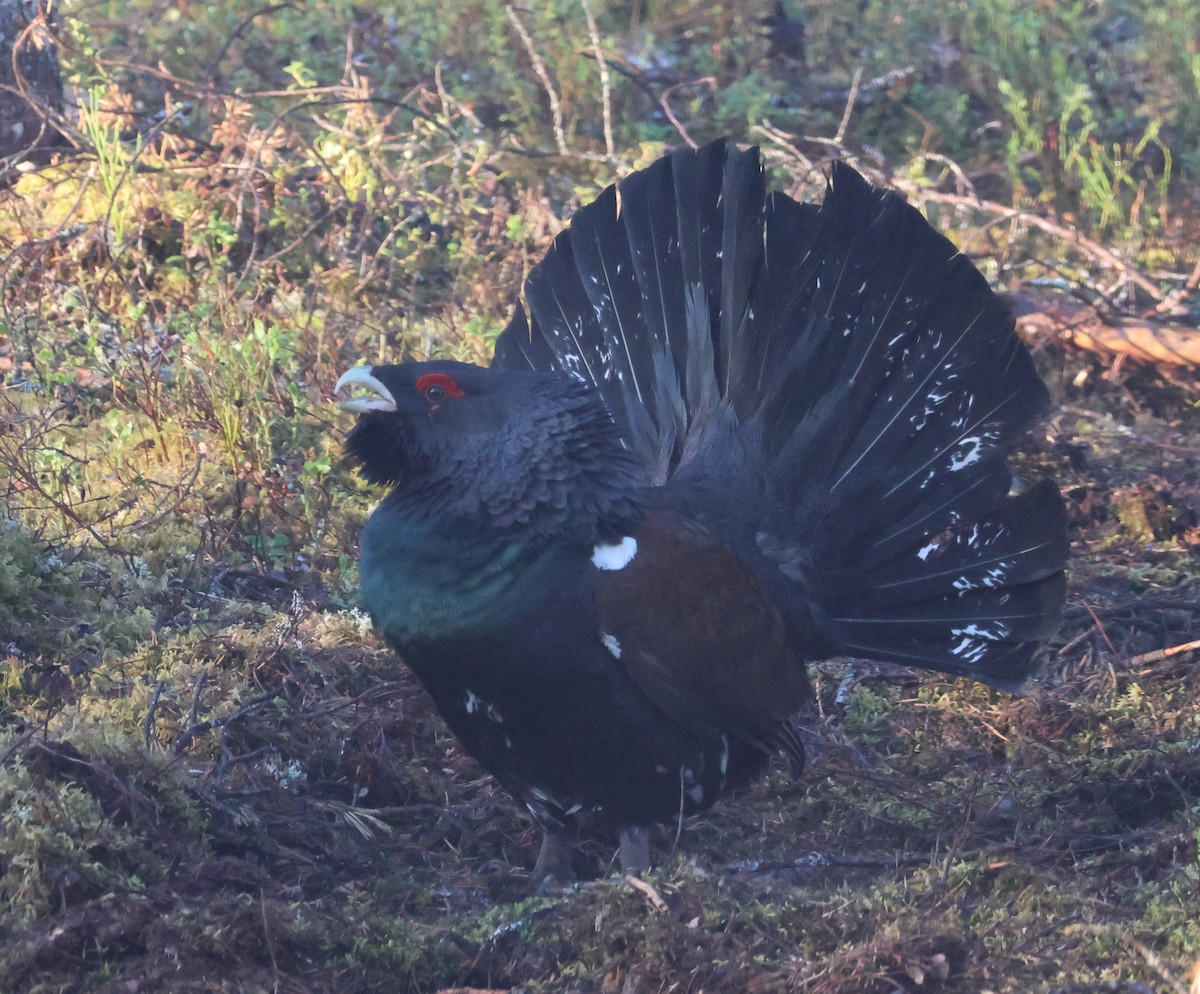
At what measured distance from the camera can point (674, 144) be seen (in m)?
8.10

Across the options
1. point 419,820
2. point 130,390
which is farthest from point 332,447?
point 419,820

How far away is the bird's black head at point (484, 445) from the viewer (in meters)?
3.39

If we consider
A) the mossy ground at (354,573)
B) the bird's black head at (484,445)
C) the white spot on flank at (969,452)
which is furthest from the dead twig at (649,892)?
the white spot on flank at (969,452)

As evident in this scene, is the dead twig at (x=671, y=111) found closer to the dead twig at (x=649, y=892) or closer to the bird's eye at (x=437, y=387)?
the bird's eye at (x=437, y=387)

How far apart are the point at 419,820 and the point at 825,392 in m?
1.83

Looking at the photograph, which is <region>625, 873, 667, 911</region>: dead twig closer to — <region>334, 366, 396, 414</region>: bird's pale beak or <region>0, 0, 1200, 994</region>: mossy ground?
<region>0, 0, 1200, 994</region>: mossy ground

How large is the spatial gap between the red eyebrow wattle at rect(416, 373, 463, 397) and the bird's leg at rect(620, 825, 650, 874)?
1.32 metres

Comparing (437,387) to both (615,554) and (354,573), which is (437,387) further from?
(354,573)

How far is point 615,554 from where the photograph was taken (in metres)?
3.47

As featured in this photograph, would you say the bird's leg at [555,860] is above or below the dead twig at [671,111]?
below

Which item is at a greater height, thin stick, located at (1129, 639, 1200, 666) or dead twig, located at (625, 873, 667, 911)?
dead twig, located at (625, 873, 667, 911)

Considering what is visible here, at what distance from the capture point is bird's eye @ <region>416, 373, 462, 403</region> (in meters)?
3.48

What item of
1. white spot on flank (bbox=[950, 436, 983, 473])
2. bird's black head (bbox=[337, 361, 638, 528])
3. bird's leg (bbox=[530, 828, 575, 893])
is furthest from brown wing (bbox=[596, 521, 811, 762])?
white spot on flank (bbox=[950, 436, 983, 473])

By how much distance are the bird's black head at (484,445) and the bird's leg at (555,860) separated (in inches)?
37.9
